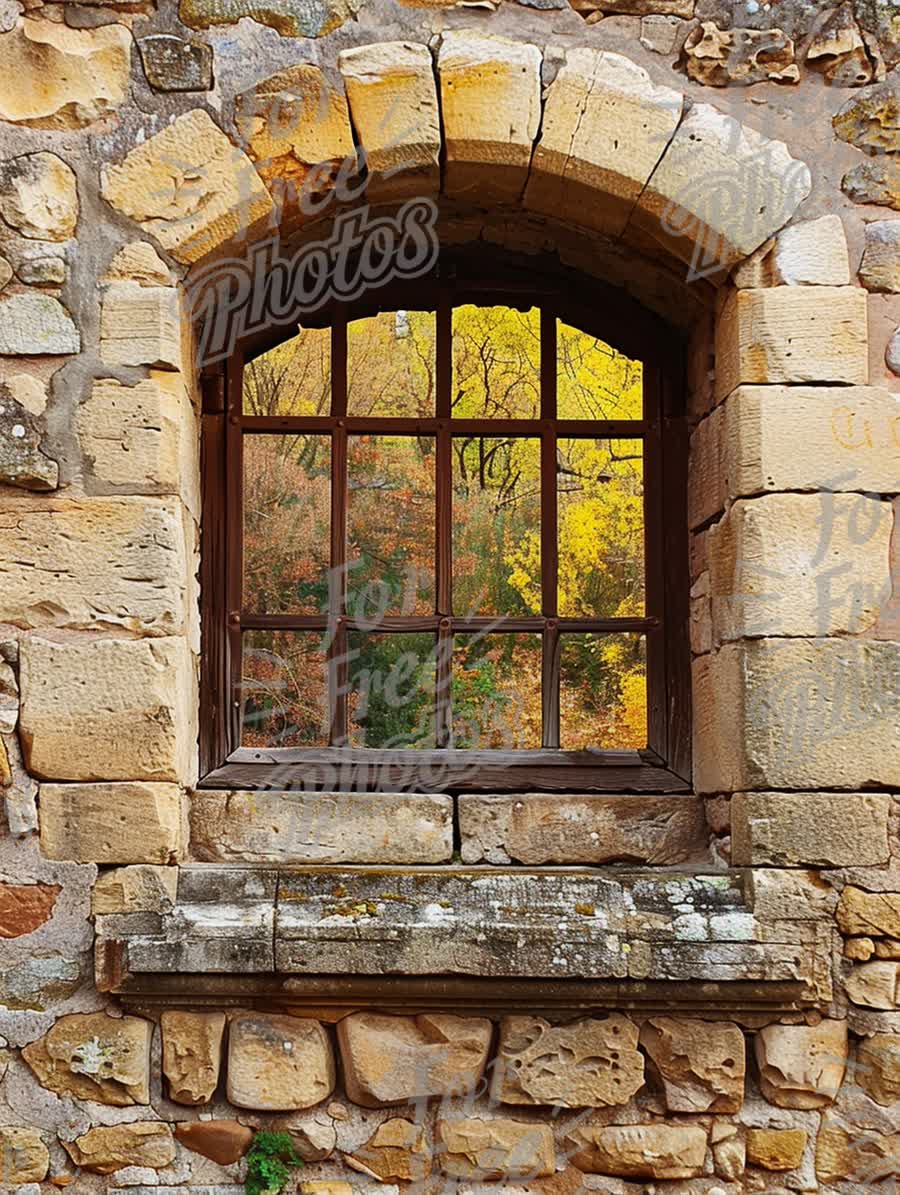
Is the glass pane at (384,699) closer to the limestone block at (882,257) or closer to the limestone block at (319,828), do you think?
the limestone block at (319,828)

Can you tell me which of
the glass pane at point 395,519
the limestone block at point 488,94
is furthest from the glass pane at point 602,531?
the limestone block at point 488,94

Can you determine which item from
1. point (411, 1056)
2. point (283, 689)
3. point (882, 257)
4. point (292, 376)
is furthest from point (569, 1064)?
point (882, 257)

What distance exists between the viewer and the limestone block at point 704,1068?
2.73 metres

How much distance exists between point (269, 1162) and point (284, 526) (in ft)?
5.12

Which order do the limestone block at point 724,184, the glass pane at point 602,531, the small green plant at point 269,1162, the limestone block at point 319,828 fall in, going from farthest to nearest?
the glass pane at point 602,531 → the limestone block at point 319,828 → the limestone block at point 724,184 → the small green plant at point 269,1162

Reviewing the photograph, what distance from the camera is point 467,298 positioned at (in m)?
3.34

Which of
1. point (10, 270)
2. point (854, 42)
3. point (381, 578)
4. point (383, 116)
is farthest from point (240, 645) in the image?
point (854, 42)

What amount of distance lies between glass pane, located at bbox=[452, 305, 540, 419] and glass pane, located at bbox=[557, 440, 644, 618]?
209 millimetres

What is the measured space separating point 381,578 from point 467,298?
0.79 metres

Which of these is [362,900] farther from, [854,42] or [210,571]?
[854,42]

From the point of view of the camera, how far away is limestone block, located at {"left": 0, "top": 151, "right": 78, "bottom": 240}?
284 centimetres

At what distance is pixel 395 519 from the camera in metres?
3.43

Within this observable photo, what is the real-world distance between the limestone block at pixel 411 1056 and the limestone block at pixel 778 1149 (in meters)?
0.63

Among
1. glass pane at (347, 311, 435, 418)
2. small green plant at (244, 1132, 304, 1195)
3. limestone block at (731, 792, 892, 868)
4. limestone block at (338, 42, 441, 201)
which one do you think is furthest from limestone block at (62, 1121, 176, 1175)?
limestone block at (338, 42, 441, 201)
